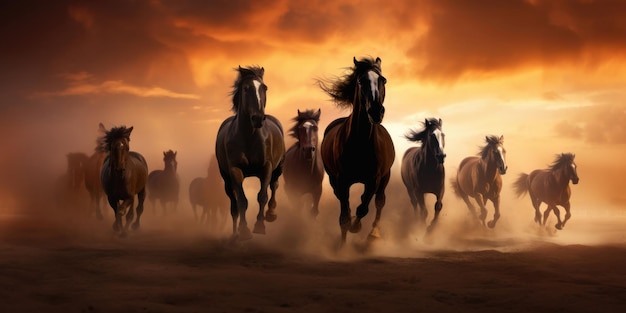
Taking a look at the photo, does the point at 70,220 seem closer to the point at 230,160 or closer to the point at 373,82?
the point at 230,160

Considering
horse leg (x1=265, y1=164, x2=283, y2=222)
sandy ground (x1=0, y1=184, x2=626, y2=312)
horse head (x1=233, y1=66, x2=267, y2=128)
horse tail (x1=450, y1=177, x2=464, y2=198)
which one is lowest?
sandy ground (x1=0, y1=184, x2=626, y2=312)

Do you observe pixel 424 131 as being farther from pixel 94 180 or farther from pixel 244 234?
pixel 94 180

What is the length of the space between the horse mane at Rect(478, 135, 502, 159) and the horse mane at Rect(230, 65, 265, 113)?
35.0 ft

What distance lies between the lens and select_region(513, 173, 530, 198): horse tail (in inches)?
1024

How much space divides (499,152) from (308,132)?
832cm

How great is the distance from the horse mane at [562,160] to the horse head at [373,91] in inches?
560

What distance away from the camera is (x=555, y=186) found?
2239 cm

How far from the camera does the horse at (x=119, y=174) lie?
15438 millimetres

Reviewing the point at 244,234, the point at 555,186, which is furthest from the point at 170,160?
the point at 555,186

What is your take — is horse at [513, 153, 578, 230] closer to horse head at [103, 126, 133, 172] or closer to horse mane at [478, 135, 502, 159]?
horse mane at [478, 135, 502, 159]

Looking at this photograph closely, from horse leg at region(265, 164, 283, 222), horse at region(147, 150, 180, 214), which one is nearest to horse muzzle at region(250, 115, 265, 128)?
horse leg at region(265, 164, 283, 222)

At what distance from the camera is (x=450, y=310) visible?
7035mm

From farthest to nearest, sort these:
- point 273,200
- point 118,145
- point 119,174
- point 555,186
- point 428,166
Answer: point 555,186 < point 428,166 < point 119,174 < point 118,145 < point 273,200

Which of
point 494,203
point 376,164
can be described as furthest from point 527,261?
point 494,203
